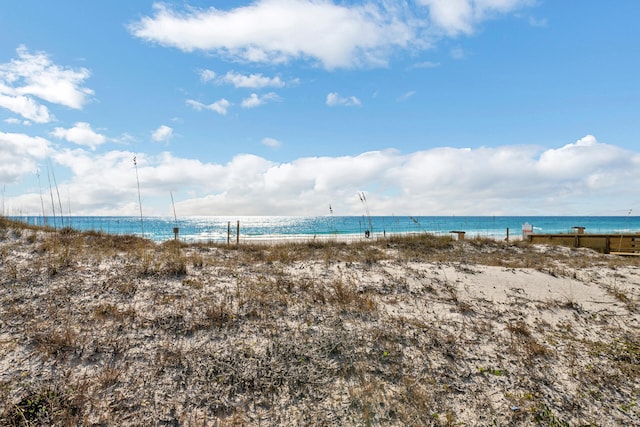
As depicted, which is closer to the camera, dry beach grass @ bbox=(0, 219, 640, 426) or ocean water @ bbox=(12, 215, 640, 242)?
dry beach grass @ bbox=(0, 219, 640, 426)

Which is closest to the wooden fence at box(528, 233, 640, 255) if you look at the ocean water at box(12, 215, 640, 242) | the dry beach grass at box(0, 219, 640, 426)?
the ocean water at box(12, 215, 640, 242)

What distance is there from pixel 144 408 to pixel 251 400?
1296 mm

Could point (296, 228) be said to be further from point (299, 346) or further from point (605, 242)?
point (299, 346)

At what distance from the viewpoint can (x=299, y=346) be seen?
5.39 m

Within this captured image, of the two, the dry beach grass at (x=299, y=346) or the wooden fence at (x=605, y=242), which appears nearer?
the dry beach grass at (x=299, y=346)

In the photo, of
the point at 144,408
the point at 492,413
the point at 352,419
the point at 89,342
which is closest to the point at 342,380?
the point at 352,419

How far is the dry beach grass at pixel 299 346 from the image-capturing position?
4.31 metres

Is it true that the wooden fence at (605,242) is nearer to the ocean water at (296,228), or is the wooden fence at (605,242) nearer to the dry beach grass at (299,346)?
the ocean water at (296,228)

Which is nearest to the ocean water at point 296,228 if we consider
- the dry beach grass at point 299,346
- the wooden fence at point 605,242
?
the dry beach grass at point 299,346

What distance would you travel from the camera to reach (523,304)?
745cm

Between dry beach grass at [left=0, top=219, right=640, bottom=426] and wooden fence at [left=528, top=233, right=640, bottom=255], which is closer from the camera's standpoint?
dry beach grass at [left=0, top=219, right=640, bottom=426]

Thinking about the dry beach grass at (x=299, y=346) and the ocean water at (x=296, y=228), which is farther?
the ocean water at (x=296, y=228)

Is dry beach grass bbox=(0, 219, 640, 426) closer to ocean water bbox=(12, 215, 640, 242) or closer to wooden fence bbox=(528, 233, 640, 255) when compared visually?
ocean water bbox=(12, 215, 640, 242)

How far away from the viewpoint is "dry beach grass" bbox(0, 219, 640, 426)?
431cm
